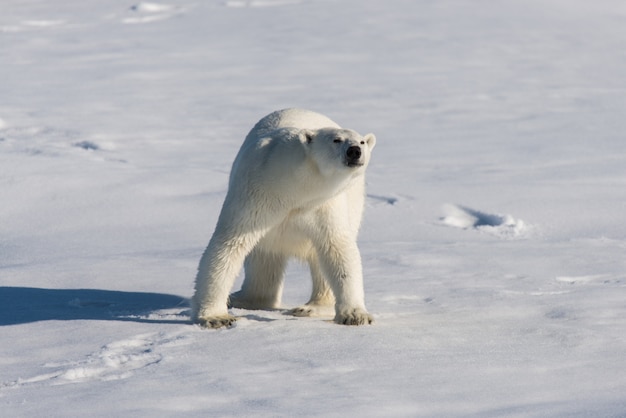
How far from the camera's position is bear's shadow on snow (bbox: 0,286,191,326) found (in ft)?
17.0

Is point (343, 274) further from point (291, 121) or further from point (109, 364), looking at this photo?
point (109, 364)

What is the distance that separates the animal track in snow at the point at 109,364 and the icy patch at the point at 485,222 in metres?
3.45

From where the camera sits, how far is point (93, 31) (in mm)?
18609

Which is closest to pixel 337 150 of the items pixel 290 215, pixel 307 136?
pixel 307 136

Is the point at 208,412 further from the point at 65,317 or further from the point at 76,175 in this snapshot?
the point at 76,175

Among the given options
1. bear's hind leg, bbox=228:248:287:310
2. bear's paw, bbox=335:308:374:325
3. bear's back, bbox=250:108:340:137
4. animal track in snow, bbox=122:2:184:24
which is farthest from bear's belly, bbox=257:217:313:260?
animal track in snow, bbox=122:2:184:24

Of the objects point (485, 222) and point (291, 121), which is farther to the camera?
point (485, 222)

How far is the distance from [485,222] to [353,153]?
11.2 feet

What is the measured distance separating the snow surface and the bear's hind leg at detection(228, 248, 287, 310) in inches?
9.4

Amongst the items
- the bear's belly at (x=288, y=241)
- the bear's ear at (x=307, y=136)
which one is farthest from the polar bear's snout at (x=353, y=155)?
the bear's belly at (x=288, y=241)

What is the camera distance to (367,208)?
8188 millimetres

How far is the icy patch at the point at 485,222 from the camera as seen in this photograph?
757 centimetres

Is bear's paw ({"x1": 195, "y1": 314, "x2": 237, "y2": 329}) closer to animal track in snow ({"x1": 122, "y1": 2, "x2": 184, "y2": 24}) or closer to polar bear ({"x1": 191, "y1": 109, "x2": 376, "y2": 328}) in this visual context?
polar bear ({"x1": 191, "y1": 109, "x2": 376, "y2": 328})

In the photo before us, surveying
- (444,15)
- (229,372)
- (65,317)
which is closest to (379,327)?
(229,372)
